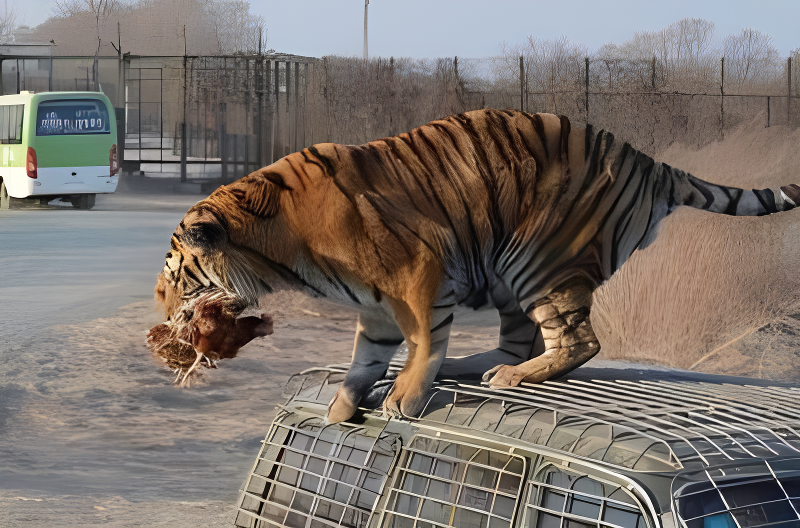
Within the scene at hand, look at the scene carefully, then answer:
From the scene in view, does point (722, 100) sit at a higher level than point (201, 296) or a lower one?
higher

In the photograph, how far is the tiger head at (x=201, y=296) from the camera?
3211 millimetres

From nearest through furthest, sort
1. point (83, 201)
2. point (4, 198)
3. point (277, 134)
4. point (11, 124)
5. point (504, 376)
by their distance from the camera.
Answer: point (504, 376) < point (11, 124) < point (4, 198) < point (83, 201) < point (277, 134)

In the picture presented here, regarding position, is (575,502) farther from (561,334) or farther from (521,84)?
(521,84)

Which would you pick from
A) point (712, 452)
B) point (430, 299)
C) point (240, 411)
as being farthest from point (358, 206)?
point (240, 411)

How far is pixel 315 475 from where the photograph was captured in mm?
2943

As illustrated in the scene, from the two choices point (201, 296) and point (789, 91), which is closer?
point (201, 296)

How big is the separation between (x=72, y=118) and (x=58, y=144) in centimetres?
67

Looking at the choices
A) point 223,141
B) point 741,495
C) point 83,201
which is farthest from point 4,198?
point 741,495

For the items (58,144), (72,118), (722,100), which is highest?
(722,100)

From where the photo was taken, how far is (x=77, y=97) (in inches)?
711

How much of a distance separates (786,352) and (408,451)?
612 cm

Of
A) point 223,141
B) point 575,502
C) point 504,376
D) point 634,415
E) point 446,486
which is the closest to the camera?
point 575,502

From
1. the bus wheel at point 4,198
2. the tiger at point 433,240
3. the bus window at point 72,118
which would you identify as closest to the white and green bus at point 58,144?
the bus window at point 72,118

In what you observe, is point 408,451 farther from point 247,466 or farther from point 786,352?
point 786,352
